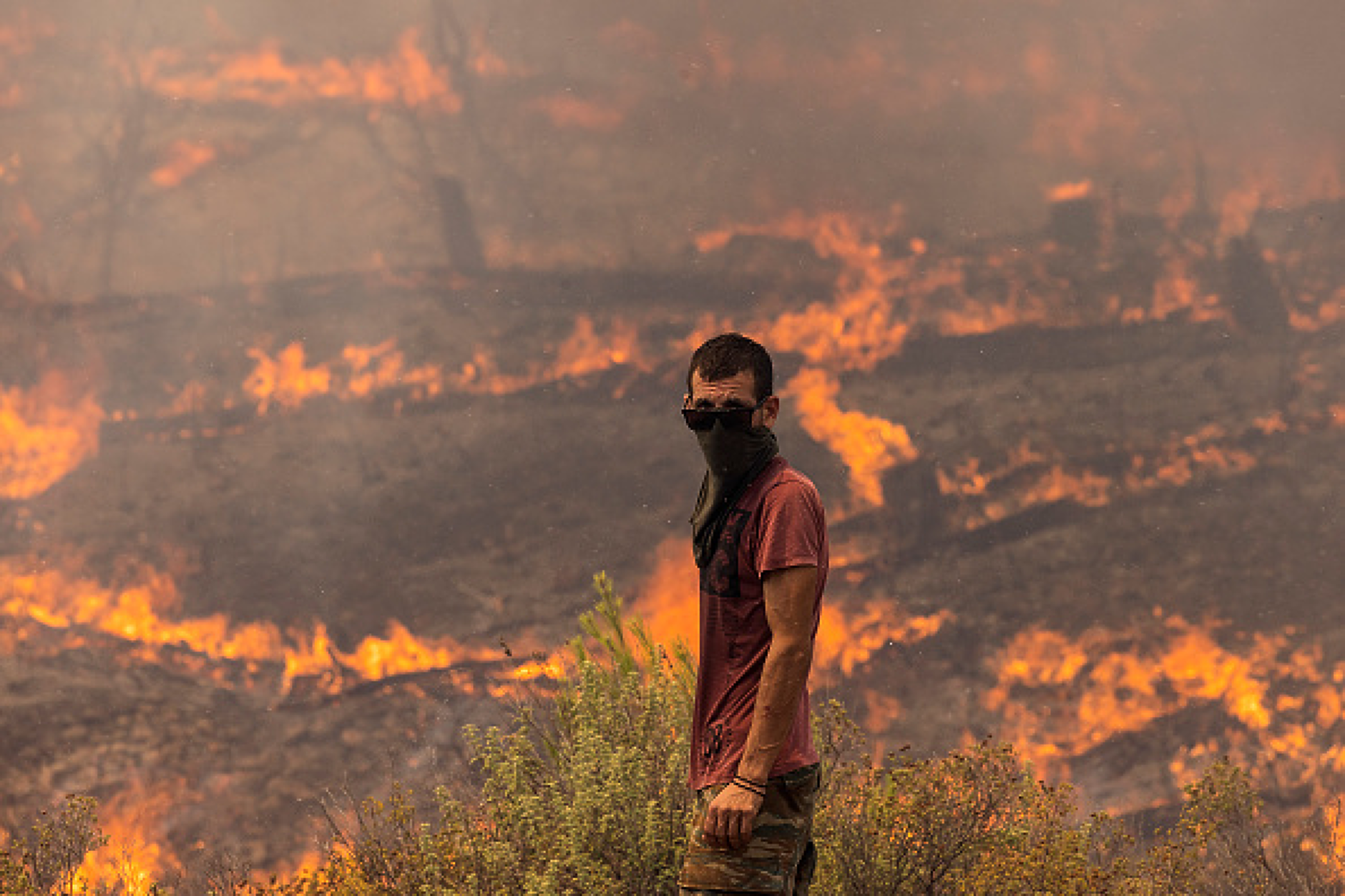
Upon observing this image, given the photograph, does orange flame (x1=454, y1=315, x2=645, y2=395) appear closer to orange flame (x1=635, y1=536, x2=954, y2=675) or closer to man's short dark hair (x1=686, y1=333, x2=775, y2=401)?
orange flame (x1=635, y1=536, x2=954, y2=675)

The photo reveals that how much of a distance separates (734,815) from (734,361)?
787 millimetres

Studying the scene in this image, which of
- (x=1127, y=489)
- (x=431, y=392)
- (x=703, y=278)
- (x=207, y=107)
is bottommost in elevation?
(x=1127, y=489)

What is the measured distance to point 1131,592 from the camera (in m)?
11.1

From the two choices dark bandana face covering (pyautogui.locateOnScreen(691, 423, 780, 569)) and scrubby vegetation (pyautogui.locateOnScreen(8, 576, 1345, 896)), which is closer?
dark bandana face covering (pyautogui.locateOnScreen(691, 423, 780, 569))

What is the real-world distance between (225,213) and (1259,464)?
9606 mm

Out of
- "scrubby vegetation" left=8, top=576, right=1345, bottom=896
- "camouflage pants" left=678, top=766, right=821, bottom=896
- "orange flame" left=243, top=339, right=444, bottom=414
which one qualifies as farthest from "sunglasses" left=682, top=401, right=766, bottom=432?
"orange flame" left=243, top=339, right=444, bottom=414

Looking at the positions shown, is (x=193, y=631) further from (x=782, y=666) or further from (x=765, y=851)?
(x=782, y=666)

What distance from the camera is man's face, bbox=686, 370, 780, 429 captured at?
2309 mm

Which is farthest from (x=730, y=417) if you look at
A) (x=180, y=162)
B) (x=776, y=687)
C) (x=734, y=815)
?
(x=180, y=162)

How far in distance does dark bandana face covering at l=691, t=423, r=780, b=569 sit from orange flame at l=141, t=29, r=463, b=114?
1037cm

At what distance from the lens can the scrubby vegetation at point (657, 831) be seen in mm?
4340

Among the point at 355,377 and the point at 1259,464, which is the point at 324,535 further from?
the point at 1259,464

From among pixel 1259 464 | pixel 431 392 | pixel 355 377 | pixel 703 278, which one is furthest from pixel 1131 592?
pixel 355 377

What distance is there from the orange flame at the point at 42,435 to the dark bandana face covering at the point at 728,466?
10305 mm
